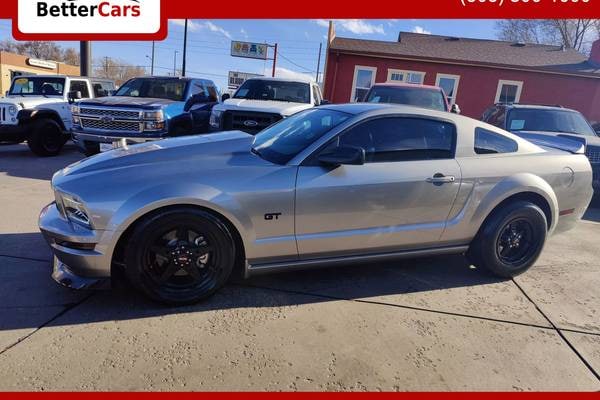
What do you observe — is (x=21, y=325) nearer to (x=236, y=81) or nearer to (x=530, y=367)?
(x=530, y=367)

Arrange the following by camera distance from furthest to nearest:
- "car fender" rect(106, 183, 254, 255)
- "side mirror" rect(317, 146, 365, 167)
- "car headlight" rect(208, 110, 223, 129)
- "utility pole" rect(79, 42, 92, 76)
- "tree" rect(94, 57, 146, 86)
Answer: "tree" rect(94, 57, 146, 86)
"utility pole" rect(79, 42, 92, 76)
"car headlight" rect(208, 110, 223, 129)
"side mirror" rect(317, 146, 365, 167)
"car fender" rect(106, 183, 254, 255)

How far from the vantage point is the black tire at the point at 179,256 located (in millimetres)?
2795

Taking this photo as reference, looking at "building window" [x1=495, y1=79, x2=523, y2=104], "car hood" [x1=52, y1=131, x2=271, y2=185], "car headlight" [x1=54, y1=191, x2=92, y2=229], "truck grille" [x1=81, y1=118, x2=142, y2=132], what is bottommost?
"car headlight" [x1=54, y1=191, x2=92, y2=229]

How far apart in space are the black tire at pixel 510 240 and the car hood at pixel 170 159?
Result: 7.28 feet

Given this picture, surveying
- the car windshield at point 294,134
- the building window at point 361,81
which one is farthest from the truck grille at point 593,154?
the building window at point 361,81

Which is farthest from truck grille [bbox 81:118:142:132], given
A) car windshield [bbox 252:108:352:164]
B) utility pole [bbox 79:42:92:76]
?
utility pole [bbox 79:42:92:76]

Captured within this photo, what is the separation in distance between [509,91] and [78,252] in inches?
795

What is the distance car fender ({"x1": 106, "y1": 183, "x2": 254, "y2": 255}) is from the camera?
8.89 ft

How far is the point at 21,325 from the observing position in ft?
8.74

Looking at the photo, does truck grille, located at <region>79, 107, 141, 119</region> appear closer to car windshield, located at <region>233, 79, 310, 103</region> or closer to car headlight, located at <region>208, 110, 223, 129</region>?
car headlight, located at <region>208, 110, 223, 129</region>

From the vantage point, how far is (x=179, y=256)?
292cm

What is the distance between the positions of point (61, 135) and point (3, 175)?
260 centimetres

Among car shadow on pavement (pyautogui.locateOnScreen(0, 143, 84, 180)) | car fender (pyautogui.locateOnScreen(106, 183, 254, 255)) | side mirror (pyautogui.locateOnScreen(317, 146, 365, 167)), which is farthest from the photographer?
car shadow on pavement (pyautogui.locateOnScreen(0, 143, 84, 180))

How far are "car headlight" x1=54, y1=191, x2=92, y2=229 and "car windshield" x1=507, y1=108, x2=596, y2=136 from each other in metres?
7.84
